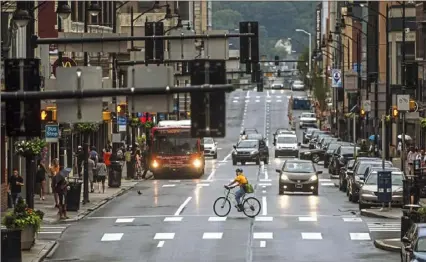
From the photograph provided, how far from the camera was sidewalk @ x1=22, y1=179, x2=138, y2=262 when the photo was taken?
32.5 m

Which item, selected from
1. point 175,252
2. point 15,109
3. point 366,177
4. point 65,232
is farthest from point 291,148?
point 15,109

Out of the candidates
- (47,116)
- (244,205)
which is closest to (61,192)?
(244,205)

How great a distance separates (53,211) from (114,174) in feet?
46.3

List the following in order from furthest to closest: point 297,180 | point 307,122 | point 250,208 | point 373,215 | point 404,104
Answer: point 307,122 < point 404,104 < point 297,180 < point 373,215 < point 250,208

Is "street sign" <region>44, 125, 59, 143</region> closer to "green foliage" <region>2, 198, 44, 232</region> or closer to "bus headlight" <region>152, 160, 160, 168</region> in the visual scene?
"green foliage" <region>2, 198, 44, 232</region>

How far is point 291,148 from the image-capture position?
93188 millimetres

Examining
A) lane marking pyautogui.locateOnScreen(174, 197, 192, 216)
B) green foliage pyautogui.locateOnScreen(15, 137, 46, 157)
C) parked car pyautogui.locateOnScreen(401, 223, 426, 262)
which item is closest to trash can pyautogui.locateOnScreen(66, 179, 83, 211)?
lane marking pyautogui.locateOnScreen(174, 197, 192, 216)

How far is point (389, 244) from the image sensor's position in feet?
109

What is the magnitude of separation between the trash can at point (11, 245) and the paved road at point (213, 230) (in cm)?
295

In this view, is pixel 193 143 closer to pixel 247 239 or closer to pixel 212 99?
pixel 247 239

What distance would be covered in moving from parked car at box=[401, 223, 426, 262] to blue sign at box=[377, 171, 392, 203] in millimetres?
15958

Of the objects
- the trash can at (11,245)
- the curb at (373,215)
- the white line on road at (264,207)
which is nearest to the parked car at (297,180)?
the white line on road at (264,207)

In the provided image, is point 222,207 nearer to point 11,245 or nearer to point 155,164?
point 11,245

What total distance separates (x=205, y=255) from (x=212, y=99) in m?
13.3
